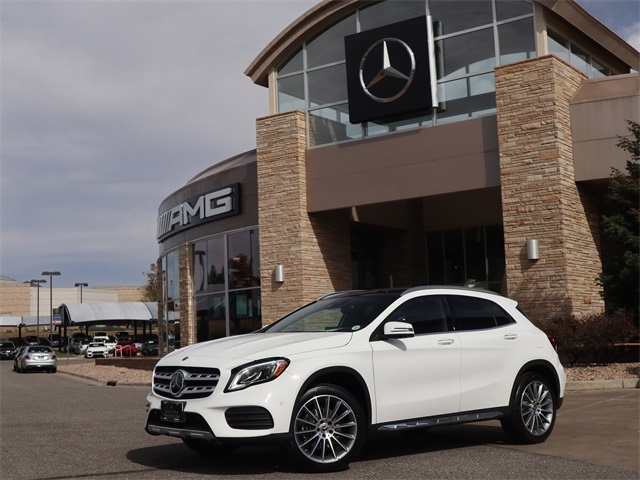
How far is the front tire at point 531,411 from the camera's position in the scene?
8.80m

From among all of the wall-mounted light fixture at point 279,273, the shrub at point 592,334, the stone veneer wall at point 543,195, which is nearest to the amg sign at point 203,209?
the wall-mounted light fixture at point 279,273

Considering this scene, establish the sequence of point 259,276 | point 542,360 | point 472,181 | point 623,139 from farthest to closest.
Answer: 1. point 259,276
2. point 472,181
3. point 623,139
4. point 542,360

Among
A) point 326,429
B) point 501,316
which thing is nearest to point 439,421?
point 326,429

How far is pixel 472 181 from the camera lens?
2145 cm

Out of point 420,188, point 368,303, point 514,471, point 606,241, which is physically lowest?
point 514,471

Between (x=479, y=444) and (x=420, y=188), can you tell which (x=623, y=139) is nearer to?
(x=420, y=188)

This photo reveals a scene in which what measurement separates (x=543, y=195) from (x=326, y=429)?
14034 millimetres

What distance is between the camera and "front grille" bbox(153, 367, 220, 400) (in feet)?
23.8

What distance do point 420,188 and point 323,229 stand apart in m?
3.73

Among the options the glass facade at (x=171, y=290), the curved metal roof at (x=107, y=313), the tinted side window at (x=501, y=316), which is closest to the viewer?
the tinted side window at (x=501, y=316)

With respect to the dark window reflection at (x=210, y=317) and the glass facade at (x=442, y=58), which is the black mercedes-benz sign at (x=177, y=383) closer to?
the glass facade at (x=442, y=58)

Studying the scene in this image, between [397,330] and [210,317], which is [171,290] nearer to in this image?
[210,317]

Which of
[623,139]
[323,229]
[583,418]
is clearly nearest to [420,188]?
[323,229]

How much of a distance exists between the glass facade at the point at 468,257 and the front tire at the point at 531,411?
1727cm
